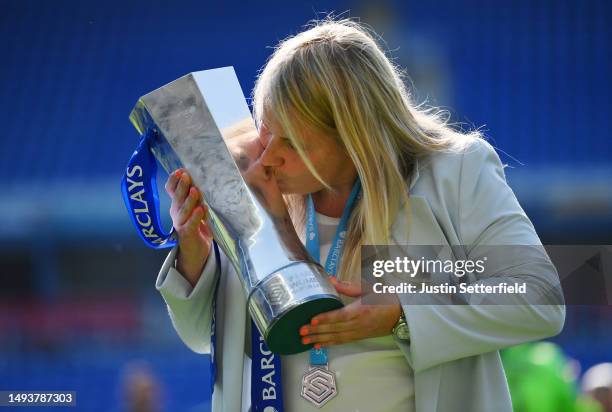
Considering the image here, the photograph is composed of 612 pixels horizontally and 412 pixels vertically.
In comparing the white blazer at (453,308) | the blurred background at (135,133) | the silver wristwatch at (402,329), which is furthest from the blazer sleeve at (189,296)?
the blurred background at (135,133)

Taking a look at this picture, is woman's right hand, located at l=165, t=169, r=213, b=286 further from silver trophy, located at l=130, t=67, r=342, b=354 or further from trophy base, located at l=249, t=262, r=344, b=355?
trophy base, located at l=249, t=262, r=344, b=355

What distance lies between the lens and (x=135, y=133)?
4512mm

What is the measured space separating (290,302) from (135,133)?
3.59m

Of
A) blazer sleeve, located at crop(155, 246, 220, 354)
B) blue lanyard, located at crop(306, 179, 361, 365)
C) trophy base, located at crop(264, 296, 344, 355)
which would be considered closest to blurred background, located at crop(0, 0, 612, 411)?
blazer sleeve, located at crop(155, 246, 220, 354)

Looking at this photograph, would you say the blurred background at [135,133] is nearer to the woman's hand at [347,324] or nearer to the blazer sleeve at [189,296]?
the blazer sleeve at [189,296]

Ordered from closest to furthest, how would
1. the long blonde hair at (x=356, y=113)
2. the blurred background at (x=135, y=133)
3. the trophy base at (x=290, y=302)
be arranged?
1. the trophy base at (x=290, y=302)
2. the long blonde hair at (x=356, y=113)
3. the blurred background at (x=135, y=133)

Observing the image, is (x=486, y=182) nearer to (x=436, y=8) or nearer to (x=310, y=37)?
(x=310, y=37)

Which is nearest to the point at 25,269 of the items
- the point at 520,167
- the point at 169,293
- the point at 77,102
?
the point at 77,102

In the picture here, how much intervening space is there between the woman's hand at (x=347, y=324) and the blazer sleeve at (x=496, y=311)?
0.12 feet

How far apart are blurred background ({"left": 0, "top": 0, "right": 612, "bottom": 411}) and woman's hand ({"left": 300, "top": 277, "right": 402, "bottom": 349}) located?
8.19ft

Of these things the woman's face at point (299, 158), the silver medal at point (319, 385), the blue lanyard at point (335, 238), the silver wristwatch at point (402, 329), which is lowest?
the silver medal at point (319, 385)

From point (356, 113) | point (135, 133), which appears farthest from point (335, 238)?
point (135, 133)

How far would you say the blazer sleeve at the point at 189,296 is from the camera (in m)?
Answer: 1.25

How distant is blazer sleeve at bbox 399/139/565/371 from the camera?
3.65 feet
